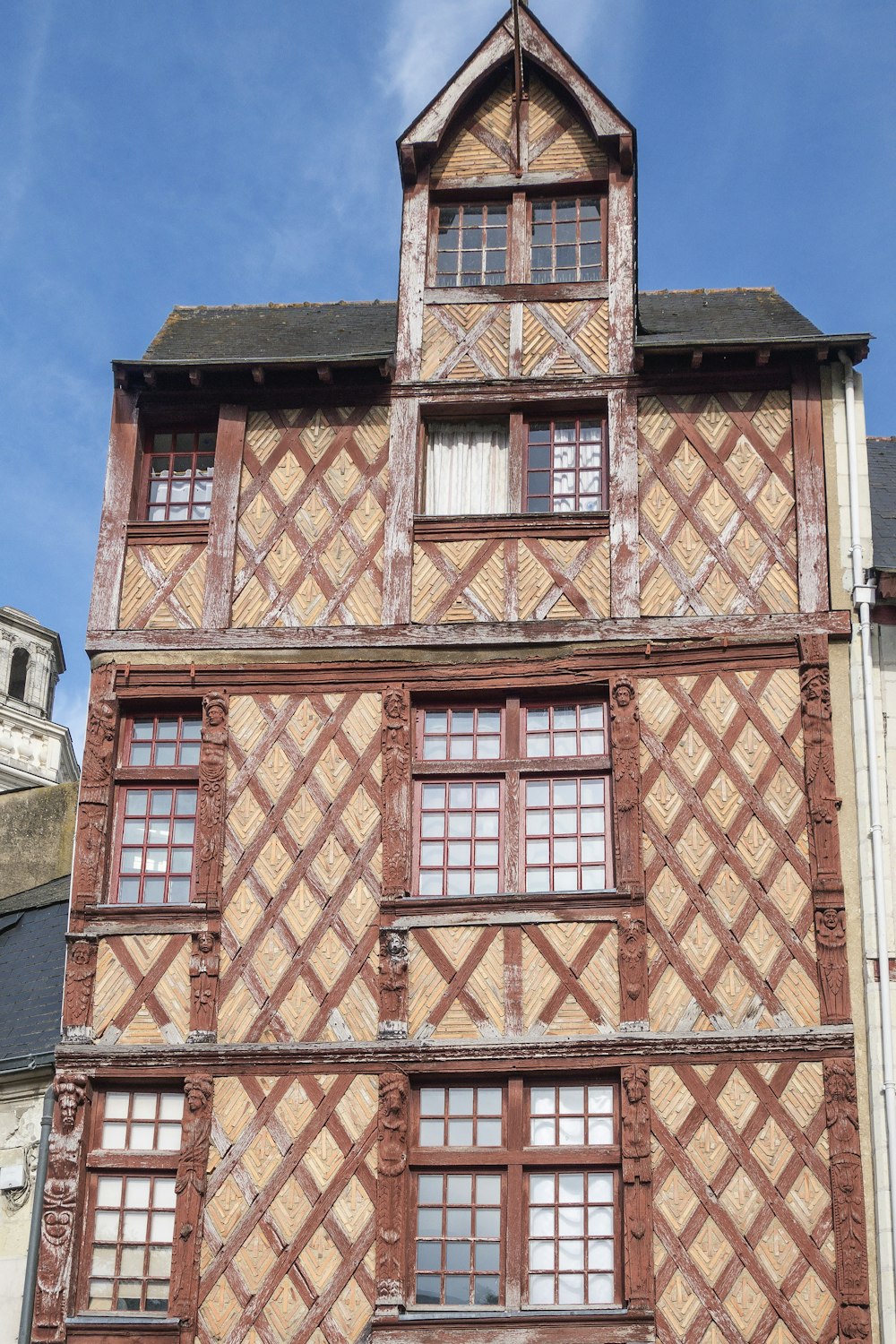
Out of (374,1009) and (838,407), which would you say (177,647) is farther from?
(838,407)

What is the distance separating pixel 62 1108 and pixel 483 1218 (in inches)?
121

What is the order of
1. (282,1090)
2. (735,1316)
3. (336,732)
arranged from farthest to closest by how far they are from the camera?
1. (336,732)
2. (282,1090)
3. (735,1316)

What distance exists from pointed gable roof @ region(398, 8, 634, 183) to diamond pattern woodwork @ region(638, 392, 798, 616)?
2.66 metres

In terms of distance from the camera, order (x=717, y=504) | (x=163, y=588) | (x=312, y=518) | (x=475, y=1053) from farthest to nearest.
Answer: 1. (x=312, y=518)
2. (x=163, y=588)
3. (x=717, y=504)
4. (x=475, y=1053)

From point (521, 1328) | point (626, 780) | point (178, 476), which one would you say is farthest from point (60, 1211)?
point (178, 476)

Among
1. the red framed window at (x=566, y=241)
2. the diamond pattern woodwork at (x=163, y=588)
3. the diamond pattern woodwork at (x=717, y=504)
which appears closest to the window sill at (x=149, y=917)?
the diamond pattern woodwork at (x=163, y=588)

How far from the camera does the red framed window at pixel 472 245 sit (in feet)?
54.6

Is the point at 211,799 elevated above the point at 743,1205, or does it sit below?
above

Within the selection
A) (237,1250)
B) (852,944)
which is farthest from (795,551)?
(237,1250)

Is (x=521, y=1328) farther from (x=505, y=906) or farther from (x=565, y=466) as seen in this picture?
(x=565, y=466)

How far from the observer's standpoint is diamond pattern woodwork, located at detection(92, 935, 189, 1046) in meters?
14.3

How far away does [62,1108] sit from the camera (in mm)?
14094

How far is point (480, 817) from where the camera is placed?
14891 mm

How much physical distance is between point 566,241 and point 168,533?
13.6 ft
